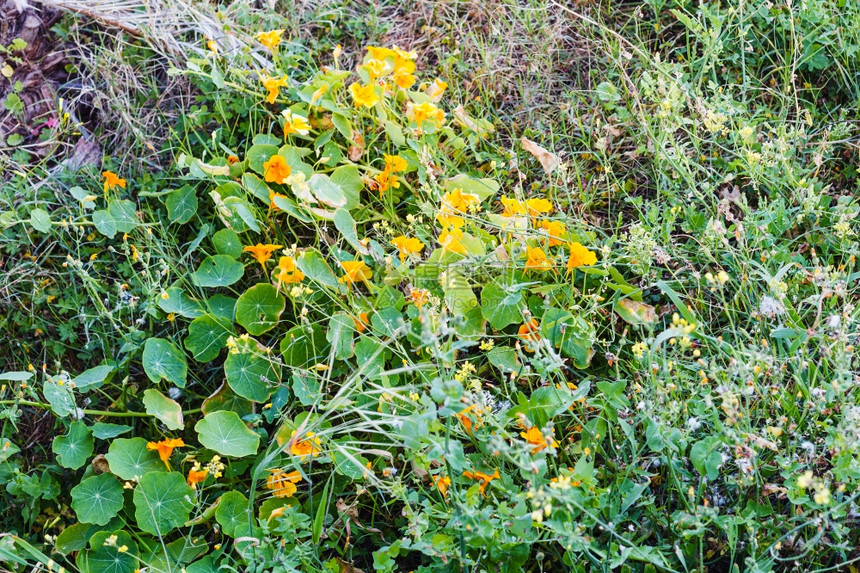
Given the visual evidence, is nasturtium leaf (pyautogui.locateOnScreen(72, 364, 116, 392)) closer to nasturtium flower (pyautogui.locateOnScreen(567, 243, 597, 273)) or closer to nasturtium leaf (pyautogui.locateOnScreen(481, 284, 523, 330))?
nasturtium leaf (pyautogui.locateOnScreen(481, 284, 523, 330))

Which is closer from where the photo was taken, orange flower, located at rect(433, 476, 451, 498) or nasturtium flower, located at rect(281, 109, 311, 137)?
orange flower, located at rect(433, 476, 451, 498)

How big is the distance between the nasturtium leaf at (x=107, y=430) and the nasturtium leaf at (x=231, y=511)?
0.43m

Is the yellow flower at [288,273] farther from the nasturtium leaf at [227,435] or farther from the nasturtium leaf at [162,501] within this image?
the nasturtium leaf at [162,501]

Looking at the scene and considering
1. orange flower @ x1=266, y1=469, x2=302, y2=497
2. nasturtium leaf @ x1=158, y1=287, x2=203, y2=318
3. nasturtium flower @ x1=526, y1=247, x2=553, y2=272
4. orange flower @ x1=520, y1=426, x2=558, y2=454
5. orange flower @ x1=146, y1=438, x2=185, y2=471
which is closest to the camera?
orange flower @ x1=520, y1=426, x2=558, y2=454

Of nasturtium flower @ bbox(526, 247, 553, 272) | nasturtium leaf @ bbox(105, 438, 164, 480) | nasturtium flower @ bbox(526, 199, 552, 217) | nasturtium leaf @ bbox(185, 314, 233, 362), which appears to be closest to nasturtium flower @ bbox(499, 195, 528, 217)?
nasturtium flower @ bbox(526, 199, 552, 217)

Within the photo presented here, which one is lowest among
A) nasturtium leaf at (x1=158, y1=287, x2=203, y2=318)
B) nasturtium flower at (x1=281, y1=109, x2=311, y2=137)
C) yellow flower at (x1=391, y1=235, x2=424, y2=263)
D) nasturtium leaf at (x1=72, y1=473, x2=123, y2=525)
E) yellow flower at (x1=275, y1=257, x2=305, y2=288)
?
nasturtium leaf at (x1=72, y1=473, x2=123, y2=525)

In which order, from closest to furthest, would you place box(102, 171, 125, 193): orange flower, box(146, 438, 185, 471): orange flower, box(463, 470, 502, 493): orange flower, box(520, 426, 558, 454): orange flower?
box(520, 426, 558, 454): orange flower, box(463, 470, 502, 493): orange flower, box(146, 438, 185, 471): orange flower, box(102, 171, 125, 193): orange flower

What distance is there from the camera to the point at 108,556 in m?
2.23

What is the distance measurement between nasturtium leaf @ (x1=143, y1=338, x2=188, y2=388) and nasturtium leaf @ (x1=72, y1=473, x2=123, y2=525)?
0.34 meters

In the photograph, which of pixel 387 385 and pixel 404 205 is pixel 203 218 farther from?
pixel 387 385

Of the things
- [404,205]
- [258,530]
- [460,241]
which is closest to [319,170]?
[404,205]

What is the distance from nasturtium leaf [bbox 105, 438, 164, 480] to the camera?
7.50 ft

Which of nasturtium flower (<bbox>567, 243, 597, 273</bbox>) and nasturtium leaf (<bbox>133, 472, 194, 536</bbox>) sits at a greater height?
nasturtium flower (<bbox>567, 243, 597, 273</bbox>)

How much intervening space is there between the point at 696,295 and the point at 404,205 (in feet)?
3.66
